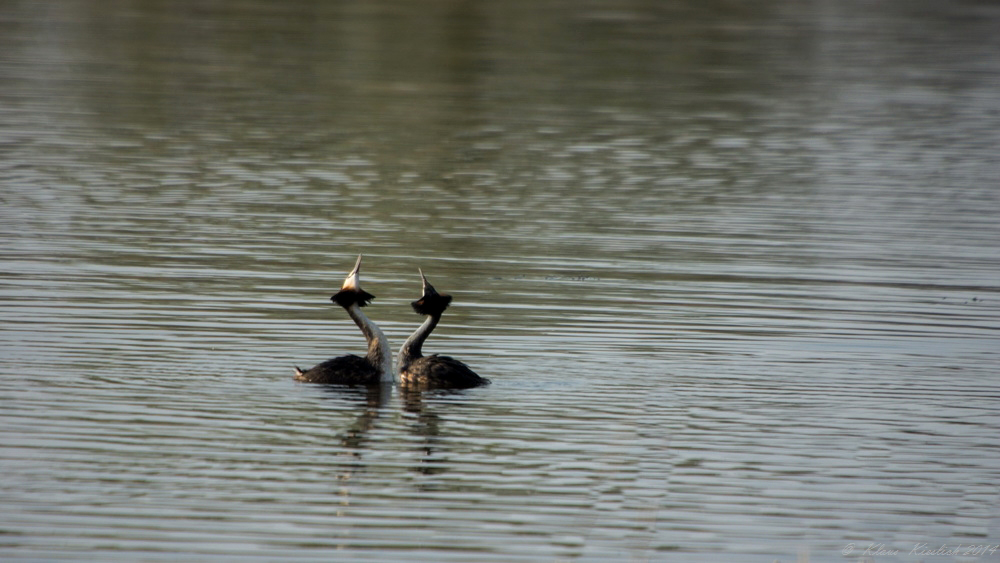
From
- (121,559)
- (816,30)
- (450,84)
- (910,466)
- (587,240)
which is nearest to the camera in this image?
(121,559)

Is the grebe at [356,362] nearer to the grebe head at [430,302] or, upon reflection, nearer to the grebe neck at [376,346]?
the grebe neck at [376,346]

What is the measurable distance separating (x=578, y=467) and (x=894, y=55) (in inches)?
1646

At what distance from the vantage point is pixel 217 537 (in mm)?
9414

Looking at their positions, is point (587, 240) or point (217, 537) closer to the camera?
point (217, 537)

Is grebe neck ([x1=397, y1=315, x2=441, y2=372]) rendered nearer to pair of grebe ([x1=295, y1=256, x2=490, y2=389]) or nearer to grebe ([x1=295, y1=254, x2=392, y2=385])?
pair of grebe ([x1=295, y1=256, x2=490, y2=389])

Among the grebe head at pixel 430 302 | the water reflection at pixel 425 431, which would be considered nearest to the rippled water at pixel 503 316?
the water reflection at pixel 425 431

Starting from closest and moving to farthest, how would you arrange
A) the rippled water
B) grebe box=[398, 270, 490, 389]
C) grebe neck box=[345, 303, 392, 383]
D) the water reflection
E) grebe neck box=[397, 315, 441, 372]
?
the rippled water → the water reflection → grebe box=[398, 270, 490, 389] → grebe neck box=[345, 303, 392, 383] → grebe neck box=[397, 315, 441, 372]

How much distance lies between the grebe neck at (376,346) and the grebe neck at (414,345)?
13 cm

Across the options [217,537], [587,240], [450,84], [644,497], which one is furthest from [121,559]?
[450,84]

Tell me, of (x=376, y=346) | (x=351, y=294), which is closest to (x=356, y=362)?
(x=376, y=346)

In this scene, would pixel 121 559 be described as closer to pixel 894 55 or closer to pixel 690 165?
pixel 690 165

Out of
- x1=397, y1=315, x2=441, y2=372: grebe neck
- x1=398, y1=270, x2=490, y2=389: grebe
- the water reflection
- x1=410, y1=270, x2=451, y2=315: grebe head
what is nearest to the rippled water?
the water reflection

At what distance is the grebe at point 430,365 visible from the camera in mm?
13242

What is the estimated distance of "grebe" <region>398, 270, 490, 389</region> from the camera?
13.2m
